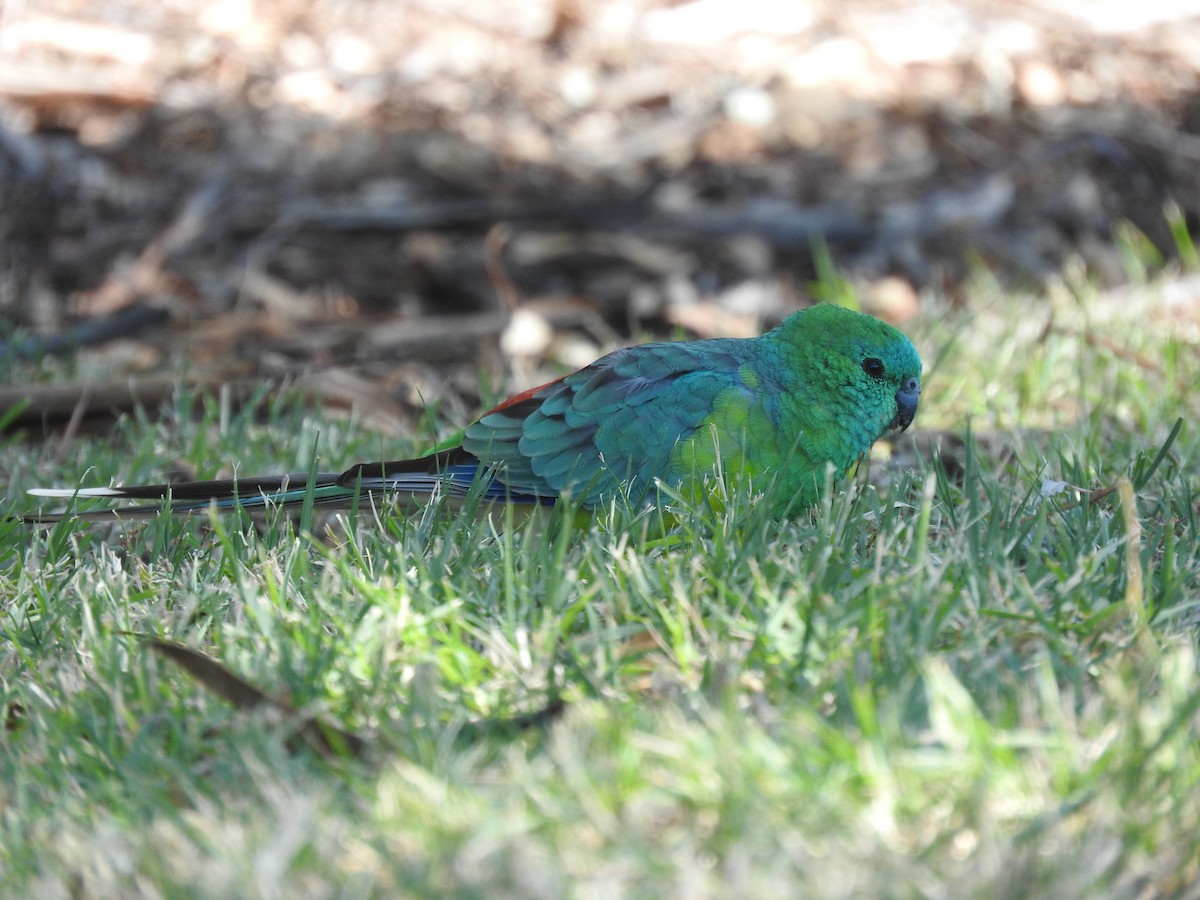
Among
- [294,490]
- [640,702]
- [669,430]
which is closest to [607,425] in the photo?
[669,430]

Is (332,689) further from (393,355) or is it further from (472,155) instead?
(472,155)

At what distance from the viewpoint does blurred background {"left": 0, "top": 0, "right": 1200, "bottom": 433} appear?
17.6 feet

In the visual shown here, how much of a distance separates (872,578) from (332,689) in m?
1.00

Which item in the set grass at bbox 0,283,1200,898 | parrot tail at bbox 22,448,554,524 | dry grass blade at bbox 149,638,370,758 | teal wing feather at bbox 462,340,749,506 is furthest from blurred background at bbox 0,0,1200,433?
dry grass blade at bbox 149,638,370,758

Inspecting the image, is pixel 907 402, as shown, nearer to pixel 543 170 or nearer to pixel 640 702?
pixel 640 702

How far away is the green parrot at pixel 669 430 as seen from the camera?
10.2 ft

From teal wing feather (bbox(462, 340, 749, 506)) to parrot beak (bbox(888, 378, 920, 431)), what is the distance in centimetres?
46

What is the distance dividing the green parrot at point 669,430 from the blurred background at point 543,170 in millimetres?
1526

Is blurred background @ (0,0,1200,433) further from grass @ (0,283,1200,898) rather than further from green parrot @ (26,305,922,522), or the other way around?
grass @ (0,283,1200,898)

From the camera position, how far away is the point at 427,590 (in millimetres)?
2375

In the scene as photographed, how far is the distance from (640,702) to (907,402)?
1.56m

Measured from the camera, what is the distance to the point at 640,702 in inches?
84.3

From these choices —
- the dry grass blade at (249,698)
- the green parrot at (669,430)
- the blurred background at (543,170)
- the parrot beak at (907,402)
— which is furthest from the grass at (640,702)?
the blurred background at (543,170)

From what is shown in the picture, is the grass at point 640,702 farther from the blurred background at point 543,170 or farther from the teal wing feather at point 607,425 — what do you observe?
the blurred background at point 543,170
